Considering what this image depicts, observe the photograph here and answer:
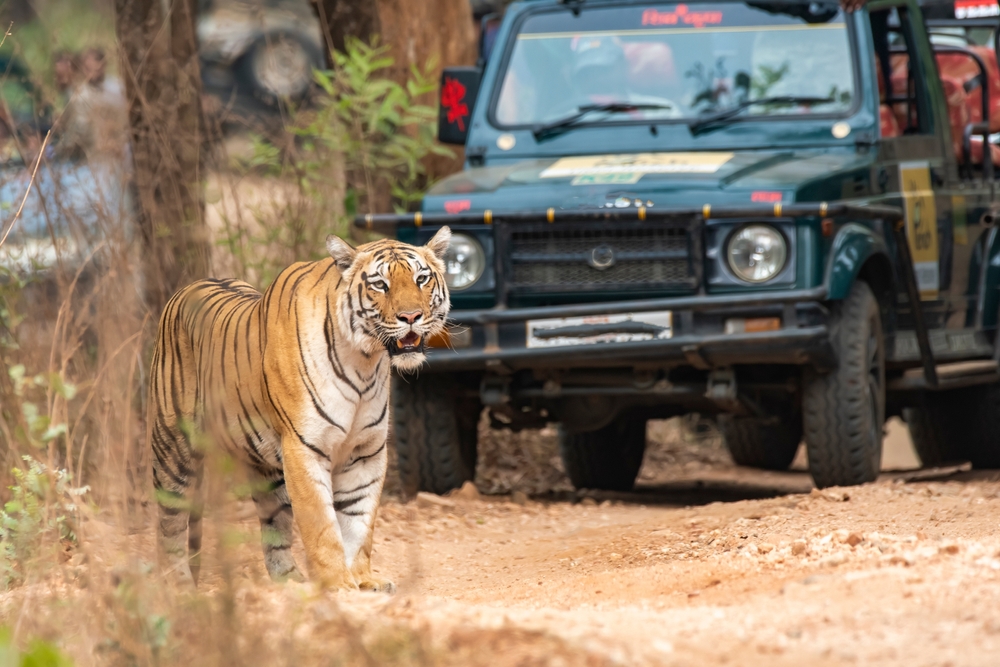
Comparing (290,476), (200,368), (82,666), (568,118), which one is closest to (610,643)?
(82,666)

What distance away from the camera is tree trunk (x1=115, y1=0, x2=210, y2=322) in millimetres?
6852

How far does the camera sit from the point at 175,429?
16.3 ft

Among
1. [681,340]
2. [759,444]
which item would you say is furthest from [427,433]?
[759,444]

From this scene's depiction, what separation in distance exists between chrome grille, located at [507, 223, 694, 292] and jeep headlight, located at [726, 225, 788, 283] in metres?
0.19

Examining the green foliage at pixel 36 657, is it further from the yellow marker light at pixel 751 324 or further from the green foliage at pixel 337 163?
the green foliage at pixel 337 163

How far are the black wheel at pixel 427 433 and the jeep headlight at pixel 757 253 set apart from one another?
1.44 metres

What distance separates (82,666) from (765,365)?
374 cm

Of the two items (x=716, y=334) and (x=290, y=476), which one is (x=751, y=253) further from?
(x=290, y=476)

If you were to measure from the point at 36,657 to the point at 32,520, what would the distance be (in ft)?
4.39

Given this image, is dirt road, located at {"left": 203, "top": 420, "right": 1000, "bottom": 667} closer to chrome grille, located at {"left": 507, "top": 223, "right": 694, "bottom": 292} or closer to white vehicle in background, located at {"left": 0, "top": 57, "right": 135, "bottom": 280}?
chrome grille, located at {"left": 507, "top": 223, "right": 694, "bottom": 292}

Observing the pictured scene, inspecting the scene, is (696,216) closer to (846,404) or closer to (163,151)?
(846,404)

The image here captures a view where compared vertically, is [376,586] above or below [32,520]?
below

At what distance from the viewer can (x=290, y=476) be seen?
14.6 feet

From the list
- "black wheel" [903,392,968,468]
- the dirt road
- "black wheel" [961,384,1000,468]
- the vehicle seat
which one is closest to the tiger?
the dirt road
